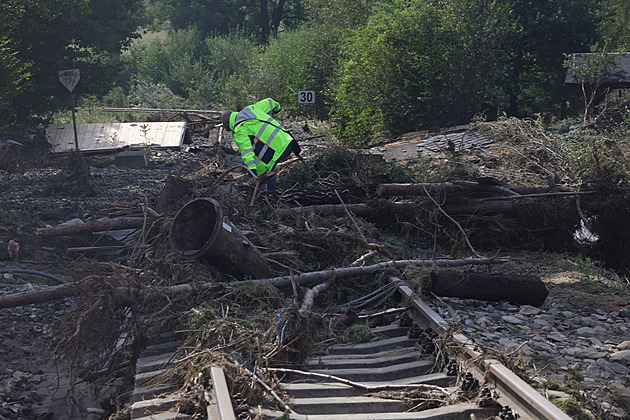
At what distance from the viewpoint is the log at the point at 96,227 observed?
389 inches

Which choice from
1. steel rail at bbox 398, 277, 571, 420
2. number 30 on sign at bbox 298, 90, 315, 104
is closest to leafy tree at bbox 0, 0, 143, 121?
number 30 on sign at bbox 298, 90, 315, 104

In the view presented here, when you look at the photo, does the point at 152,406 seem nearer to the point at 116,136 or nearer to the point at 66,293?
the point at 66,293

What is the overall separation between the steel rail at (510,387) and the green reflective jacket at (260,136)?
5.76m

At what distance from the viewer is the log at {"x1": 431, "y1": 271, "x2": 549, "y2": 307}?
730cm

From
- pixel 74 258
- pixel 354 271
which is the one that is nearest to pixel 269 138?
pixel 74 258

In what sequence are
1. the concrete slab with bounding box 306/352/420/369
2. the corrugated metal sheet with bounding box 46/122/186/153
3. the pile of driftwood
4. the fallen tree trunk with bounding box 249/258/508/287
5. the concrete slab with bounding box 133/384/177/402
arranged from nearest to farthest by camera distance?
the concrete slab with bounding box 133/384/177/402
the concrete slab with bounding box 306/352/420/369
the fallen tree trunk with bounding box 249/258/508/287
the pile of driftwood
the corrugated metal sheet with bounding box 46/122/186/153

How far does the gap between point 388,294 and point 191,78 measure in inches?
1498

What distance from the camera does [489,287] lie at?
742 centimetres

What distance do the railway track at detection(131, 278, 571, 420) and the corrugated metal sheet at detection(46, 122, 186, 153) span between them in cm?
1702

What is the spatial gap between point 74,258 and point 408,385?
6858mm

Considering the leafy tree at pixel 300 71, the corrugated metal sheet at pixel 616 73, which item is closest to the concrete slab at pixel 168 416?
the corrugated metal sheet at pixel 616 73

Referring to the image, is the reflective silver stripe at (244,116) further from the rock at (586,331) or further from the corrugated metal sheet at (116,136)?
the corrugated metal sheet at (116,136)

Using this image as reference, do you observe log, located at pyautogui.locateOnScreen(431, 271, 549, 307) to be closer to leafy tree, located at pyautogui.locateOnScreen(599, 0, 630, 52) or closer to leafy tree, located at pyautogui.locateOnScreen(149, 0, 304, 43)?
leafy tree, located at pyautogui.locateOnScreen(599, 0, 630, 52)

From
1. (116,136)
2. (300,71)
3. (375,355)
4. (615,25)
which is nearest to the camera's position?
(375,355)
